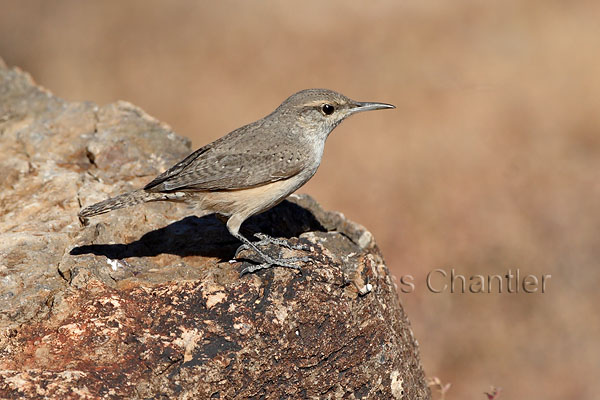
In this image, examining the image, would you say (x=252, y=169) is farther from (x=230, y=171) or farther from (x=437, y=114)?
(x=437, y=114)

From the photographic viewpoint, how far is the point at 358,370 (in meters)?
4.22

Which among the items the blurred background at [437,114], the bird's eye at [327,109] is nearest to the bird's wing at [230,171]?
the bird's eye at [327,109]

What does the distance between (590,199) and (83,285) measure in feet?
27.3

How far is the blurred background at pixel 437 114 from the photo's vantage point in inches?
338

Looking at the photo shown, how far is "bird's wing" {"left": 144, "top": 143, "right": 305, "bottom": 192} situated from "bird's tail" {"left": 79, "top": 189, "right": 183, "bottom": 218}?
0.22ft

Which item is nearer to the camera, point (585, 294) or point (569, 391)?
point (569, 391)

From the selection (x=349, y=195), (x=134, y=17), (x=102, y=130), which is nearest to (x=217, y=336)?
(x=102, y=130)

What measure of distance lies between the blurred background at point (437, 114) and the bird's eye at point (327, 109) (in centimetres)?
426

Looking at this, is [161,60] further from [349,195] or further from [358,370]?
[358,370]

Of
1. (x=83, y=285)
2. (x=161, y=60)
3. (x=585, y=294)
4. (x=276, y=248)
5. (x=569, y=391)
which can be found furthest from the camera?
(x=161, y=60)

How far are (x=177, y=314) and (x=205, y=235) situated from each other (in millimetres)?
1432

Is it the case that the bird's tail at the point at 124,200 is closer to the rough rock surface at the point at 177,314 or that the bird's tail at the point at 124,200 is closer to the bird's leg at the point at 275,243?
the rough rock surface at the point at 177,314

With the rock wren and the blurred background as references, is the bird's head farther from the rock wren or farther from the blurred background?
the blurred background

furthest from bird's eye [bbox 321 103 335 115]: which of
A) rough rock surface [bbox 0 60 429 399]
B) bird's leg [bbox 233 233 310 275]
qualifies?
bird's leg [bbox 233 233 310 275]
